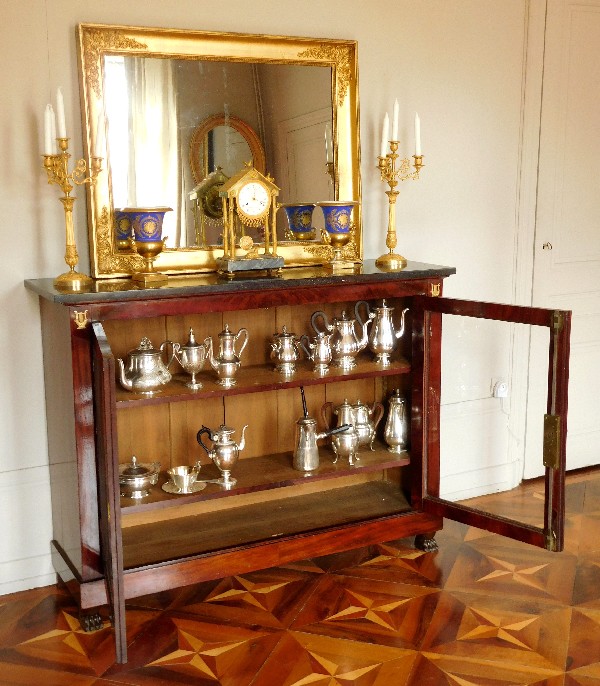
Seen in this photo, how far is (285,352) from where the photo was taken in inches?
125

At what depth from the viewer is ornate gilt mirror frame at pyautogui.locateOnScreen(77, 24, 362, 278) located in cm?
297

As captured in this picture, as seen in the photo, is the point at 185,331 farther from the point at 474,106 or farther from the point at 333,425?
the point at 474,106

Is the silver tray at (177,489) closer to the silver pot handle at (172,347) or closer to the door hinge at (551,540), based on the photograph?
the silver pot handle at (172,347)

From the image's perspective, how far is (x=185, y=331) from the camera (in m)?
3.22

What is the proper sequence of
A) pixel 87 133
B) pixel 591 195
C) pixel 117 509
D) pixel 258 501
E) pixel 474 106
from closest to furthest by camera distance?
pixel 117 509, pixel 87 133, pixel 258 501, pixel 474 106, pixel 591 195

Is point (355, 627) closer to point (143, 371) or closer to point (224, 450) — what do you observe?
point (224, 450)

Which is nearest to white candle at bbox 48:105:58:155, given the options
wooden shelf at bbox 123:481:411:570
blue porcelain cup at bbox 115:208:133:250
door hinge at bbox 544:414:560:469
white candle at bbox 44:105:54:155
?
white candle at bbox 44:105:54:155

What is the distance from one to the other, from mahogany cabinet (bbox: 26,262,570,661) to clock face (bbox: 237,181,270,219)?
0.26 metres

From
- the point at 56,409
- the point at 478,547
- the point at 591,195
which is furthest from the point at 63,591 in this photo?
the point at 591,195

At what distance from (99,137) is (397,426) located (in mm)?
1595

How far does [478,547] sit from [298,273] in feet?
4.50

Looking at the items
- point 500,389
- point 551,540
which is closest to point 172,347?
point 551,540

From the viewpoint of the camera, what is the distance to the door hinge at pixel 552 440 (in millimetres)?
2926

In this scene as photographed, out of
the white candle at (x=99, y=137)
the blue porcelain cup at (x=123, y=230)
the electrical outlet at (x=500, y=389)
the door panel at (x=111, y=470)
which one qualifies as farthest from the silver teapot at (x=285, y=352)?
the electrical outlet at (x=500, y=389)
